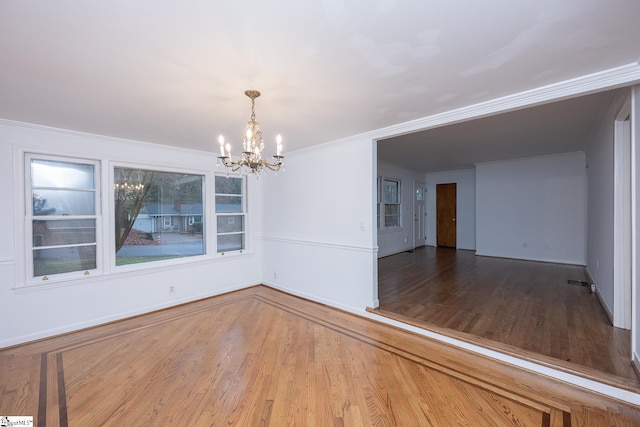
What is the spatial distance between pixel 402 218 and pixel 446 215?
72.8 inches

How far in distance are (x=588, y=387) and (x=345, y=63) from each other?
3074mm

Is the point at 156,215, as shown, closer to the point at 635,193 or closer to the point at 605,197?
the point at 635,193

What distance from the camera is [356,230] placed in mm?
3783

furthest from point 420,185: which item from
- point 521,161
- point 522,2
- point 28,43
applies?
point 28,43

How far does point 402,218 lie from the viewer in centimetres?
786

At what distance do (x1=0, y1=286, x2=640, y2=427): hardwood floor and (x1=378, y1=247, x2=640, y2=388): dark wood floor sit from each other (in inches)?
11.2

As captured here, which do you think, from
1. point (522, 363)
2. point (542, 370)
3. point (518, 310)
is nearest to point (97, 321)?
point (522, 363)

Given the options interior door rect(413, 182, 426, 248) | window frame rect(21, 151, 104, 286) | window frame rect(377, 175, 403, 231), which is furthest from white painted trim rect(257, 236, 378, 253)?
interior door rect(413, 182, 426, 248)

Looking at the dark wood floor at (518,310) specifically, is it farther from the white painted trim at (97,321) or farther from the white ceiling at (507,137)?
the white painted trim at (97,321)

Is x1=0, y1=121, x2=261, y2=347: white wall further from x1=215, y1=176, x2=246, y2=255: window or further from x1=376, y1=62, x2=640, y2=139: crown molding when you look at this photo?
x1=376, y1=62, x2=640, y2=139: crown molding

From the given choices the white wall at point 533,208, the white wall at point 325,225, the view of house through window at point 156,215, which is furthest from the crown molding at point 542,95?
the white wall at point 533,208

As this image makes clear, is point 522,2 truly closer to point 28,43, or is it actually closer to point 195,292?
point 28,43

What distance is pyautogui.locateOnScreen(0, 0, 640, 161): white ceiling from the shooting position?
54.7 inches

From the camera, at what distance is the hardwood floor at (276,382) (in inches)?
75.6
